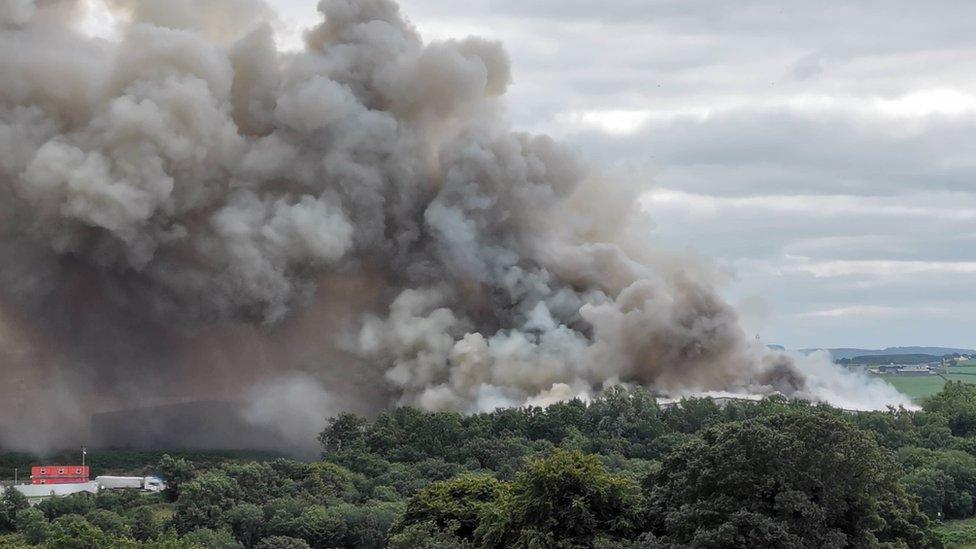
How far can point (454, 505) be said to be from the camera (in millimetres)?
46500

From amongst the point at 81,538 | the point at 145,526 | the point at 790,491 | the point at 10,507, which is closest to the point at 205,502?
the point at 145,526

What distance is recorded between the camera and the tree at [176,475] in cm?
6391

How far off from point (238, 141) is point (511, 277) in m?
14.5

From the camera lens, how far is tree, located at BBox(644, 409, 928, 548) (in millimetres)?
37344

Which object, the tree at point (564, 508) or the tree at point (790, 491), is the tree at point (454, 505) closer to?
the tree at point (564, 508)

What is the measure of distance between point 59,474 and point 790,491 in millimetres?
39353

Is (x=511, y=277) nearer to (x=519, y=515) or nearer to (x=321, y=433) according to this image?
(x=321, y=433)

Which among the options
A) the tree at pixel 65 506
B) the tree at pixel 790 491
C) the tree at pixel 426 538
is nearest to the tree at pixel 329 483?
the tree at pixel 65 506

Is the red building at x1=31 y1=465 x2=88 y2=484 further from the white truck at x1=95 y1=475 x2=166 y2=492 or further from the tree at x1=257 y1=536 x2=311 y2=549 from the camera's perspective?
the tree at x1=257 y1=536 x2=311 y2=549

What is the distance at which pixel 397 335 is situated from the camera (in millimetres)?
78875

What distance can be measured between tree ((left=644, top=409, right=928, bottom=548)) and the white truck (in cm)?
3111

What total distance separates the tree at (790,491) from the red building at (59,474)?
1387 inches

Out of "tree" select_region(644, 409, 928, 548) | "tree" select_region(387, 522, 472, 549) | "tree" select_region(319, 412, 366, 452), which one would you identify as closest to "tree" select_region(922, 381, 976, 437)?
"tree" select_region(319, 412, 366, 452)

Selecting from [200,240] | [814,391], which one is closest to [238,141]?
[200,240]
